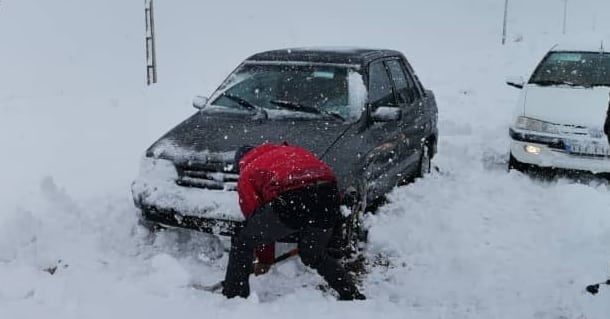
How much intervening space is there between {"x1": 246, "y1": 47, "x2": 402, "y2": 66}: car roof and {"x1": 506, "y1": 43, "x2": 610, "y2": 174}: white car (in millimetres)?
2176

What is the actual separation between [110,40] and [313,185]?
16827 mm

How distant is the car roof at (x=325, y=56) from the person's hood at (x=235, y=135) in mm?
859

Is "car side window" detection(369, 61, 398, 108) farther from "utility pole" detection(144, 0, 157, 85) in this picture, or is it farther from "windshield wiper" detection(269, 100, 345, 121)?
"utility pole" detection(144, 0, 157, 85)

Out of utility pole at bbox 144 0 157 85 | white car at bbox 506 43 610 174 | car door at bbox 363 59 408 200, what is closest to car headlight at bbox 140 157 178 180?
car door at bbox 363 59 408 200

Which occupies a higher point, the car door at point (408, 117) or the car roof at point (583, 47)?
the car roof at point (583, 47)

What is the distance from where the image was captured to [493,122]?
40.1 feet

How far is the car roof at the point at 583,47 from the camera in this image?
9.44 metres

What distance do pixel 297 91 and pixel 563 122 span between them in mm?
3379

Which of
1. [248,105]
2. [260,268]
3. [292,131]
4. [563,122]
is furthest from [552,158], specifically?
[260,268]

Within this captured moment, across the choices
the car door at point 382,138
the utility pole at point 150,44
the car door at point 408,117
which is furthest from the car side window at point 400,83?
the utility pole at point 150,44

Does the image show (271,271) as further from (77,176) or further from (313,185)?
(77,176)

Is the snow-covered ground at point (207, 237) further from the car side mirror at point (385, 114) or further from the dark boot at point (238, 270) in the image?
the car side mirror at point (385, 114)

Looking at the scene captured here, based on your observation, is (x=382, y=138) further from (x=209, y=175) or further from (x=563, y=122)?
(x=563, y=122)

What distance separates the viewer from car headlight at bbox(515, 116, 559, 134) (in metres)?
7.81
